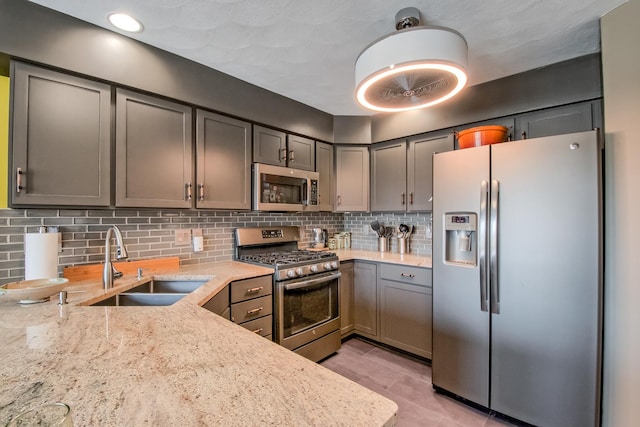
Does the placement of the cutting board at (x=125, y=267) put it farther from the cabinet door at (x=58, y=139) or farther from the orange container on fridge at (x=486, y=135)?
the orange container on fridge at (x=486, y=135)

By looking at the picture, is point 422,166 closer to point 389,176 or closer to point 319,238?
point 389,176

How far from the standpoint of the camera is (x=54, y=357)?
0.84 metres

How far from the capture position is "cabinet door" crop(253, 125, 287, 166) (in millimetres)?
2518

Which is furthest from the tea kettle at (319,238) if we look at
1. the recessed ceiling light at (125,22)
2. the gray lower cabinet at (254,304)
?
the recessed ceiling light at (125,22)

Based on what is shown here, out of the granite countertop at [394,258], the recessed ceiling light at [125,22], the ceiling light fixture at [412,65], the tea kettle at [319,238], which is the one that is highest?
the recessed ceiling light at [125,22]

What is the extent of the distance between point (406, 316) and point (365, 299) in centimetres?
44

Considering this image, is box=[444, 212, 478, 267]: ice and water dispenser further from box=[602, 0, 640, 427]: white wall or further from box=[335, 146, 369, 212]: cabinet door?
box=[335, 146, 369, 212]: cabinet door

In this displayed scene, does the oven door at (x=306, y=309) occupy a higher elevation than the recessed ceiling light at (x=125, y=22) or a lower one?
lower

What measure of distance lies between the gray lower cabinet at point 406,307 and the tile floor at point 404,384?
0.50 ft

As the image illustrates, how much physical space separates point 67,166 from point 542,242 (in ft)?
9.21

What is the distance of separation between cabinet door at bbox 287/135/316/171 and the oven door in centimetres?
112

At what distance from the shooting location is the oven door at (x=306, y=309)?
224 centimetres

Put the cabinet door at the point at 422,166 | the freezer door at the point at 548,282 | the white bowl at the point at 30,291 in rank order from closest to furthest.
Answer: the white bowl at the point at 30,291, the freezer door at the point at 548,282, the cabinet door at the point at 422,166

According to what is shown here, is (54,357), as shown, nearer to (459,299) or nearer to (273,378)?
(273,378)
